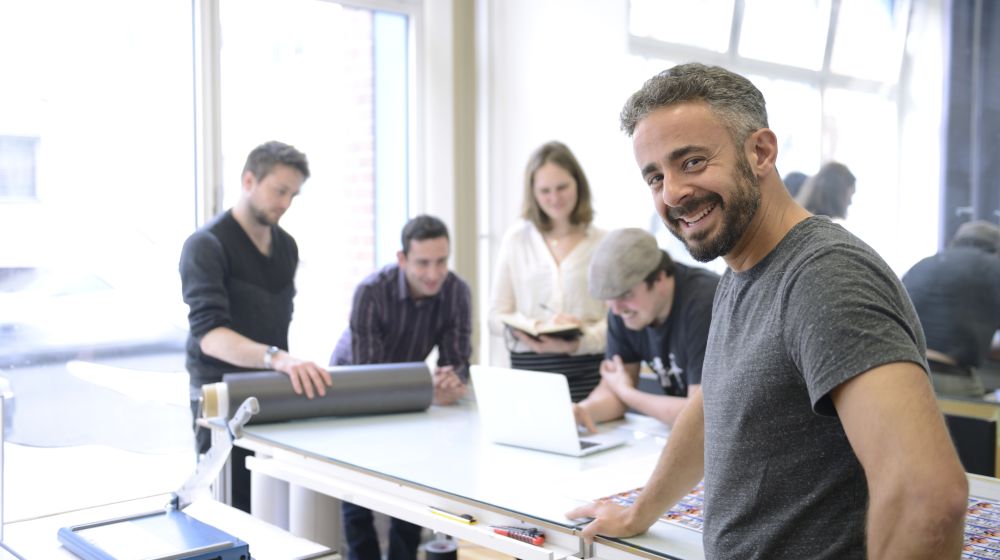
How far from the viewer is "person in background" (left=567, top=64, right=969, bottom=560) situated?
100 centimetres

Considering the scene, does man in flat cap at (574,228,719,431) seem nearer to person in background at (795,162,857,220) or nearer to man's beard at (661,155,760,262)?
man's beard at (661,155,760,262)

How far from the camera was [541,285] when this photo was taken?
3.49 metres

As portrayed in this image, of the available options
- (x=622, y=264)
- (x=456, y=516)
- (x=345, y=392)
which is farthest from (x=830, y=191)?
(x=456, y=516)

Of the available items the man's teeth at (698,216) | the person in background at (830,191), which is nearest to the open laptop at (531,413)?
the man's teeth at (698,216)

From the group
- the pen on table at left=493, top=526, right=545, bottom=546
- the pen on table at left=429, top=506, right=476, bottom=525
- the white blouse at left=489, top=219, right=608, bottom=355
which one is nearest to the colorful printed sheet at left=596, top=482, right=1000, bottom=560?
the pen on table at left=493, top=526, right=545, bottom=546

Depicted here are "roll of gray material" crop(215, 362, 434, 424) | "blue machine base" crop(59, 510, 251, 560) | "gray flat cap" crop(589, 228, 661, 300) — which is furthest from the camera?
"roll of gray material" crop(215, 362, 434, 424)

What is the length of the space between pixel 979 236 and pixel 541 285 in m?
1.52

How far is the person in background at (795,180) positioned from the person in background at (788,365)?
2696 mm

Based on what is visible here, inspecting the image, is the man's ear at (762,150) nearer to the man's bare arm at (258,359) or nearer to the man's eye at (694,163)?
the man's eye at (694,163)

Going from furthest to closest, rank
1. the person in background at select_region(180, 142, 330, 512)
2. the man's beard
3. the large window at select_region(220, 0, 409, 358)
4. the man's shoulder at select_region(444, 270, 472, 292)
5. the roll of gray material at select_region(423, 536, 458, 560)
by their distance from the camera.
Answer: the large window at select_region(220, 0, 409, 358) → the man's shoulder at select_region(444, 270, 472, 292) → the person in background at select_region(180, 142, 330, 512) → the roll of gray material at select_region(423, 536, 458, 560) → the man's beard

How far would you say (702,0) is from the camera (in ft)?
14.0

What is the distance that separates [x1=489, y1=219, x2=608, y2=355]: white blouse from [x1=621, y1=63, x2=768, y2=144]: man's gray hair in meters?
2.03

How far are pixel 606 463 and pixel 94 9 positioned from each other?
2.74m

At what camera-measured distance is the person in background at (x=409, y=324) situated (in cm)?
322
